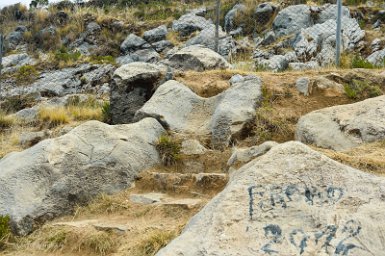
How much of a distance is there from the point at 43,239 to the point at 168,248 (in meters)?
2.20

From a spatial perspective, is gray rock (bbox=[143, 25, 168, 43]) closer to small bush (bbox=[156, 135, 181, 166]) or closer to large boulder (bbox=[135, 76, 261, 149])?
large boulder (bbox=[135, 76, 261, 149])

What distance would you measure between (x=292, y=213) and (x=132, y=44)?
17230mm

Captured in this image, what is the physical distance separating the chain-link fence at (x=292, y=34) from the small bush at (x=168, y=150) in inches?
156

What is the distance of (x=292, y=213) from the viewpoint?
368cm

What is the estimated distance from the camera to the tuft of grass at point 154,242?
4598 mm

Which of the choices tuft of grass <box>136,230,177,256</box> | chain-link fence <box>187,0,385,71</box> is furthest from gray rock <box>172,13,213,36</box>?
tuft of grass <box>136,230,177,256</box>

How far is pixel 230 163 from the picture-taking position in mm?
6027

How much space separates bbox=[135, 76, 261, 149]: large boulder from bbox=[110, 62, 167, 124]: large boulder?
0.66 metres

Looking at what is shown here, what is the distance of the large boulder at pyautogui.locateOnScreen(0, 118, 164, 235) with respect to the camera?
18.6 ft

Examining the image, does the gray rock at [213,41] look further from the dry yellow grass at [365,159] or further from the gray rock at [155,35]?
the dry yellow grass at [365,159]

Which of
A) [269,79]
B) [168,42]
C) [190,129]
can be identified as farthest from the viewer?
[168,42]

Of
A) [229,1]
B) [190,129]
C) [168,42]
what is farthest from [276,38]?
[190,129]

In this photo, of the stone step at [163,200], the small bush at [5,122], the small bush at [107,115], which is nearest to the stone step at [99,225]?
the stone step at [163,200]

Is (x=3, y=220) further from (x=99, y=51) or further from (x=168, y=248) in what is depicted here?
(x=99, y=51)
